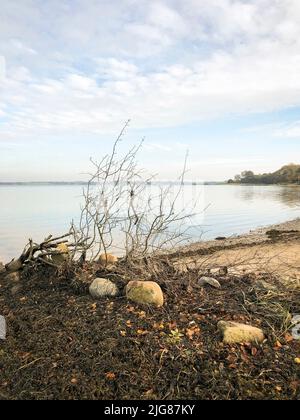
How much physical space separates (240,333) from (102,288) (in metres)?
1.92

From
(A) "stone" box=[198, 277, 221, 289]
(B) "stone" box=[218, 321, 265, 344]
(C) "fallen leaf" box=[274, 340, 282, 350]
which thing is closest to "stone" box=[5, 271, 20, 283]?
(A) "stone" box=[198, 277, 221, 289]

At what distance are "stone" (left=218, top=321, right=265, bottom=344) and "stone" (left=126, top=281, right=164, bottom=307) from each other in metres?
0.91

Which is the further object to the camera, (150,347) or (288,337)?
(288,337)

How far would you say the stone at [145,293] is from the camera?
4.66 m

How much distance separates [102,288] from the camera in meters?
4.98

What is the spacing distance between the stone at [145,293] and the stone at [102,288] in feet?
0.76

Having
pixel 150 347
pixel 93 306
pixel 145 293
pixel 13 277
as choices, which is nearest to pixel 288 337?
pixel 150 347

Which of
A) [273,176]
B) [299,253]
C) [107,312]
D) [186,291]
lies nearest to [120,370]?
[107,312]

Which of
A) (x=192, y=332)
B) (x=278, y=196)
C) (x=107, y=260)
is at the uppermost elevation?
(x=107, y=260)

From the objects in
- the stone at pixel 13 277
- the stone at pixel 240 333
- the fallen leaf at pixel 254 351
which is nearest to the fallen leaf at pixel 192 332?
the stone at pixel 240 333

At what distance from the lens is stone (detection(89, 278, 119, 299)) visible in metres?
4.95

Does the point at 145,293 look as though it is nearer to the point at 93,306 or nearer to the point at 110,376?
the point at 93,306
